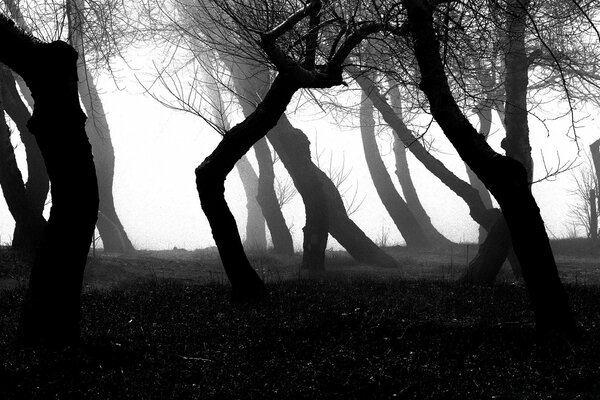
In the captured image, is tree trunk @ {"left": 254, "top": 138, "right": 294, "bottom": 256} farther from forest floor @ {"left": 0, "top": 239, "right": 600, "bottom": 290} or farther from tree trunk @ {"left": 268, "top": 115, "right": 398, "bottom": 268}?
tree trunk @ {"left": 268, "top": 115, "right": 398, "bottom": 268}

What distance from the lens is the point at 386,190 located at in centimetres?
2292

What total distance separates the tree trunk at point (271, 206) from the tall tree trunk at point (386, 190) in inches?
118

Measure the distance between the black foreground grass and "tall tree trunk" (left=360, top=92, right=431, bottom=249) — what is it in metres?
12.4

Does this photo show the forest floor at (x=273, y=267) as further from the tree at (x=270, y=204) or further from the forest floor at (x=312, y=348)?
the forest floor at (x=312, y=348)

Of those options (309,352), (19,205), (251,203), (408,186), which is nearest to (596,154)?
(408,186)

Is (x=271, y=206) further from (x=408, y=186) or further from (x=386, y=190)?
(x=408, y=186)

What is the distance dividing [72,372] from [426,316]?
4116 millimetres

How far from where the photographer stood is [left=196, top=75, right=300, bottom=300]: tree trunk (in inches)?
398

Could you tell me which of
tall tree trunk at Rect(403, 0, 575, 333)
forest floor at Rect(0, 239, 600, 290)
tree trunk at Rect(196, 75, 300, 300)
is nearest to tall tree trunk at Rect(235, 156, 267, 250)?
forest floor at Rect(0, 239, 600, 290)

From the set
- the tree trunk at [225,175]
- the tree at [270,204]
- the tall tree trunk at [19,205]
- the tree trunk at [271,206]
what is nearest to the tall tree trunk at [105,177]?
the tree at [270,204]

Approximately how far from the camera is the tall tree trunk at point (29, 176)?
49.2ft

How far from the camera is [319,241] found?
16203 mm

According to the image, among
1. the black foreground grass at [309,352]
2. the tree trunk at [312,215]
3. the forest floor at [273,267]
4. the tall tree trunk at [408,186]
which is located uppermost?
the tall tree trunk at [408,186]

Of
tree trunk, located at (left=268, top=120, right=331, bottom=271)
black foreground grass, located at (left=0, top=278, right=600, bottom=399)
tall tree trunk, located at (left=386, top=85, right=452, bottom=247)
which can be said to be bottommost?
black foreground grass, located at (left=0, top=278, right=600, bottom=399)
